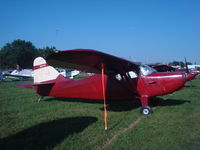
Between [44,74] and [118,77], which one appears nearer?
[118,77]

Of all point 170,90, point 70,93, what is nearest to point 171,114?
point 170,90

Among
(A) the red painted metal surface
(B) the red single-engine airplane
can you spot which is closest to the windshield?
(B) the red single-engine airplane

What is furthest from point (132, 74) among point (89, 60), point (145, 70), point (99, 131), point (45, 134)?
point (45, 134)

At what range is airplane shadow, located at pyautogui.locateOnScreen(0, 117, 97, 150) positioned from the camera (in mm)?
3760

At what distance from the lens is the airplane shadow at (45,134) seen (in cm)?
376

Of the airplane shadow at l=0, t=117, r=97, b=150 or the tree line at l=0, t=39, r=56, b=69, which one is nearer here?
the airplane shadow at l=0, t=117, r=97, b=150

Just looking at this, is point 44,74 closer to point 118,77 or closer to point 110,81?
point 110,81

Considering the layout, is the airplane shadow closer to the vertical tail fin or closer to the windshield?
the windshield

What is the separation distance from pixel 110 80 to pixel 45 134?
379 centimetres

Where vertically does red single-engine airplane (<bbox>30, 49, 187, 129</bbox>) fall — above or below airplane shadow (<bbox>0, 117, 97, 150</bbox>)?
above

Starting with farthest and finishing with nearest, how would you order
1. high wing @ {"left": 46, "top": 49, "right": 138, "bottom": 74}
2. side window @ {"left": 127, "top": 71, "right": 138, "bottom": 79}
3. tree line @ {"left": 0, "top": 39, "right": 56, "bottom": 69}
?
tree line @ {"left": 0, "top": 39, "right": 56, "bottom": 69} → side window @ {"left": 127, "top": 71, "right": 138, "bottom": 79} → high wing @ {"left": 46, "top": 49, "right": 138, "bottom": 74}

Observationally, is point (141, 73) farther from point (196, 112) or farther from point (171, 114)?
point (196, 112)

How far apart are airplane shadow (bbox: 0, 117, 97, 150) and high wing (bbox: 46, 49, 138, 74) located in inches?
71.5

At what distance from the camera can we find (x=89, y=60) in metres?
5.53
